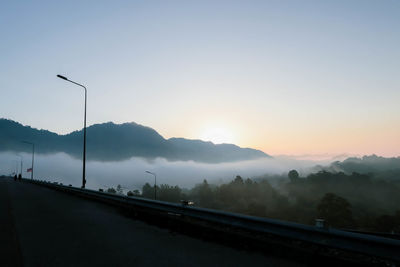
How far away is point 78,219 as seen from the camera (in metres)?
10.9

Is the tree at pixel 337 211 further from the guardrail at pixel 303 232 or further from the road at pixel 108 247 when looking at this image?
the road at pixel 108 247

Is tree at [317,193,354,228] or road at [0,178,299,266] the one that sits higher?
road at [0,178,299,266]

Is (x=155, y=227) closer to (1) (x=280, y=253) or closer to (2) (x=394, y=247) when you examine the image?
(1) (x=280, y=253)

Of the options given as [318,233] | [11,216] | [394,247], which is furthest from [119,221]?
[394,247]

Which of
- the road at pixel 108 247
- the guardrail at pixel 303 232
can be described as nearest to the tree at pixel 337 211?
the guardrail at pixel 303 232

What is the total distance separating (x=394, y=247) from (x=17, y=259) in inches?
246

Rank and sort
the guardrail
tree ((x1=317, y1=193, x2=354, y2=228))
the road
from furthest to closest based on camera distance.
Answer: tree ((x1=317, y1=193, x2=354, y2=228)) < the road < the guardrail

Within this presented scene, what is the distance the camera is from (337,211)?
100 metres

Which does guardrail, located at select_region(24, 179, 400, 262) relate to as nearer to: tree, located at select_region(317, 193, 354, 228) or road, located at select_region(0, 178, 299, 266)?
road, located at select_region(0, 178, 299, 266)

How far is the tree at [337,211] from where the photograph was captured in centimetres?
9850

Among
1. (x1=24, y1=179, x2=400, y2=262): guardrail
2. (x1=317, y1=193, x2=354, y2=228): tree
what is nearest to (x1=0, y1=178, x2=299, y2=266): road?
(x1=24, y1=179, x2=400, y2=262): guardrail

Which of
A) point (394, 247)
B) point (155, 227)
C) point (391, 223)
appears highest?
point (394, 247)

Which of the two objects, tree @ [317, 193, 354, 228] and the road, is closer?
the road

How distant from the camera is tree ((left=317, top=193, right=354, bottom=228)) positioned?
9850 cm
